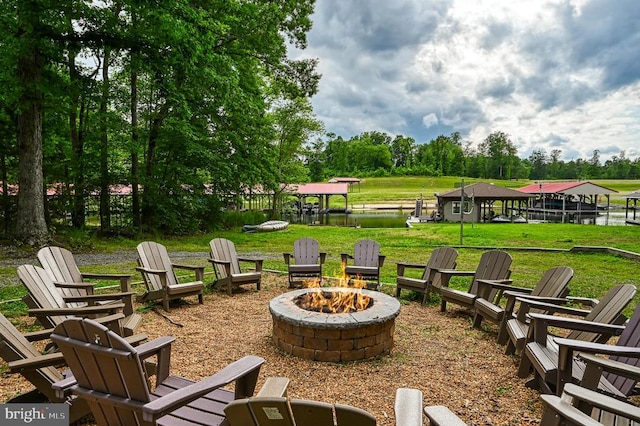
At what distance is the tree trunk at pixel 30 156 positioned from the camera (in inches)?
384

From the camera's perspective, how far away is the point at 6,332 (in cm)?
253

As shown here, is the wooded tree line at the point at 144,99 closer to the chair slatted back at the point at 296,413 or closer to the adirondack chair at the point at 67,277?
the adirondack chair at the point at 67,277

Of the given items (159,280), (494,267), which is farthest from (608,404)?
(159,280)

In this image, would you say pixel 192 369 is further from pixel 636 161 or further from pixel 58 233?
pixel 636 161

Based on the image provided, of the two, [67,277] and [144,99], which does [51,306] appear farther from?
[144,99]

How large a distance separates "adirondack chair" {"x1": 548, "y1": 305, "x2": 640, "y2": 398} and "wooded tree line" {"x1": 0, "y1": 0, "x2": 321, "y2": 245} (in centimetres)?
1007

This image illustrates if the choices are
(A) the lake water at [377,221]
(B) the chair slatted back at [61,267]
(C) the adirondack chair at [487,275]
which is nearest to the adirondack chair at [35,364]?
(B) the chair slatted back at [61,267]

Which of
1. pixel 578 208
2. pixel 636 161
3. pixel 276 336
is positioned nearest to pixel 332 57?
pixel 276 336

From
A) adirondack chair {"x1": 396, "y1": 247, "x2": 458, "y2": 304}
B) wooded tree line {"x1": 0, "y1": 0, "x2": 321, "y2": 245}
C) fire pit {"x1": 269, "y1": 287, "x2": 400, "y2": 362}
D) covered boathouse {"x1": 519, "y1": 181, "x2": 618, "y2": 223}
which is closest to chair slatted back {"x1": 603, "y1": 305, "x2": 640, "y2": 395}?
fire pit {"x1": 269, "y1": 287, "x2": 400, "y2": 362}

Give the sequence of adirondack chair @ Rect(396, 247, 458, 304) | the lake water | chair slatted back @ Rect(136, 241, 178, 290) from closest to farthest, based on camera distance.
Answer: chair slatted back @ Rect(136, 241, 178, 290), adirondack chair @ Rect(396, 247, 458, 304), the lake water

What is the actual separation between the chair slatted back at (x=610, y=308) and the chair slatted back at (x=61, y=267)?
5472 mm

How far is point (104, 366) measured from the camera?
6.52ft

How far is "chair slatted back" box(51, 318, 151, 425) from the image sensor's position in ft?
6.31

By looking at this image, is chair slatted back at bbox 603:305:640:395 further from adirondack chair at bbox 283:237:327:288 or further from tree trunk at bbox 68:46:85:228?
tree trunk at bbox 68:46:85:228
